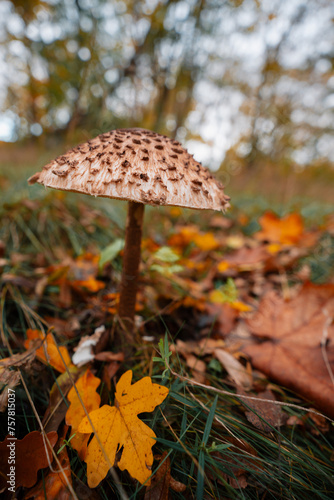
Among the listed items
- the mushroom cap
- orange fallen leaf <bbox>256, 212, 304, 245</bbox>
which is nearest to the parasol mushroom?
the mushroom cap

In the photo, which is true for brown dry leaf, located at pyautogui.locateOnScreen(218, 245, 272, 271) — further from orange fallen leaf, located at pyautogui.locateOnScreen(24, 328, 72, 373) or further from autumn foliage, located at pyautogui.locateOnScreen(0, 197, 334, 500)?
orange fallen leaf, located at pyautogui.locateOnScreen(24, 328, 72, 373)

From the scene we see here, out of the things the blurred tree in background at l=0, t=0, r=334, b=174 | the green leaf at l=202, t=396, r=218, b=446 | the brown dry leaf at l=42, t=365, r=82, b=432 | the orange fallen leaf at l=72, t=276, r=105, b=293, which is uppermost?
the blurred tree in background at l=0, t=0, r=334, b=174

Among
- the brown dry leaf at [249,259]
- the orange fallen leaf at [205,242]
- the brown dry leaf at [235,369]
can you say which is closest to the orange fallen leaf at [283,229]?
the brown dry leaf at [249,259]

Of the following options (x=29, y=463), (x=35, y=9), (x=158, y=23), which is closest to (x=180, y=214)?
(x=29, y=463)

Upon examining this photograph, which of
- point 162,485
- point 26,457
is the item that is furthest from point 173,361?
point 26,457

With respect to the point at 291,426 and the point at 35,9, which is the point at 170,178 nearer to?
the point at 291,426

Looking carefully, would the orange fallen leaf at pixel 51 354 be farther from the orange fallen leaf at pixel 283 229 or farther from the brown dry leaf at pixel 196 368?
the orange fallen leaf at pixel 283 229
